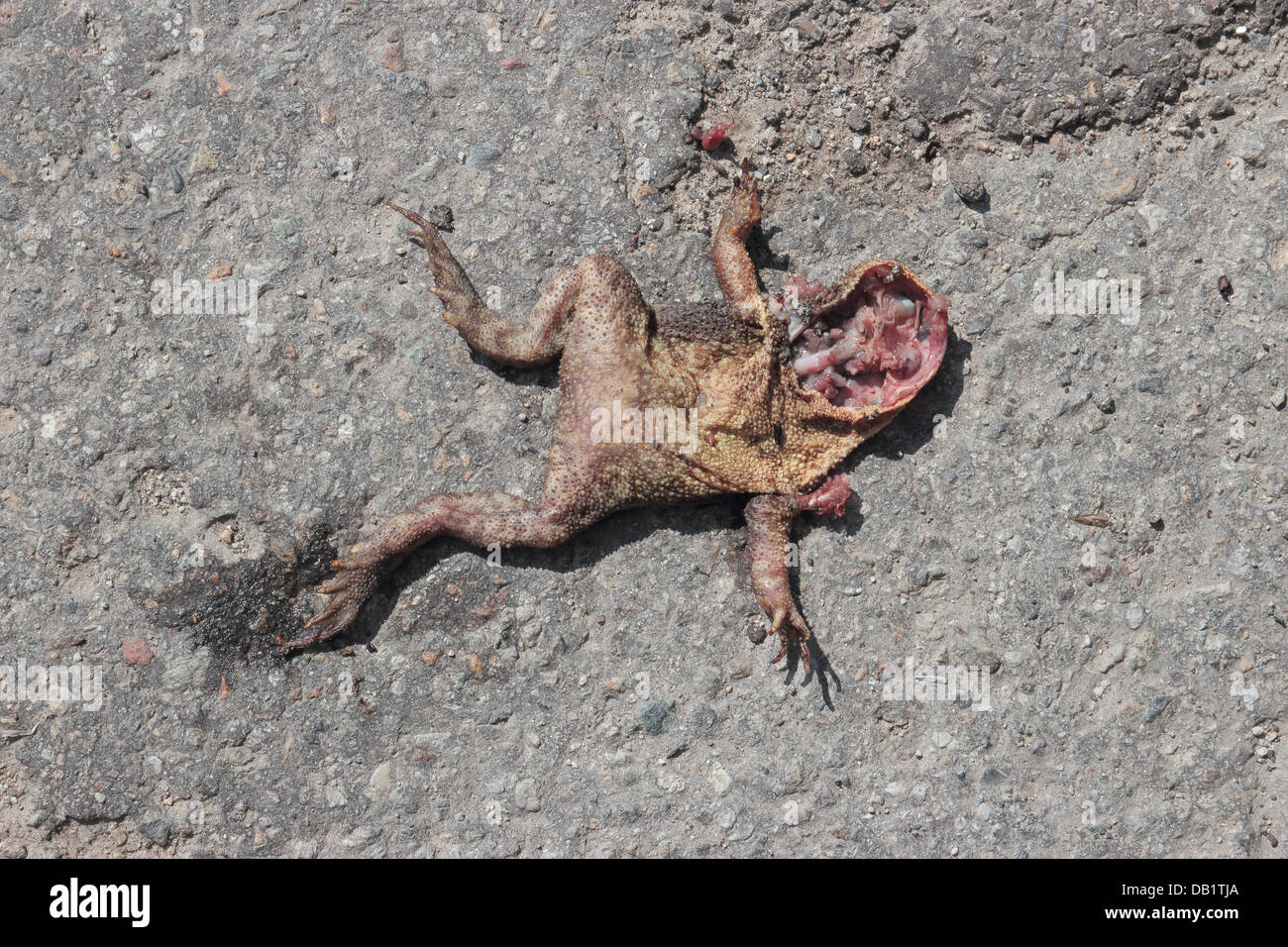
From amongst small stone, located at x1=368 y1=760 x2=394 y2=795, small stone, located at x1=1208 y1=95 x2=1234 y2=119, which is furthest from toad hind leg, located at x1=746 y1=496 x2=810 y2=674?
small stone, located at x1=1208 y1=95 x2=1234 y2=119

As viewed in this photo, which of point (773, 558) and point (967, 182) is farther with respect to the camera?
point (967, 182)

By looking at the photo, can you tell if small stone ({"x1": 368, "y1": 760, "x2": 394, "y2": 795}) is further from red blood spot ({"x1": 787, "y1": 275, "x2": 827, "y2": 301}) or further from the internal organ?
red blood spot ({"x1": 787, "y1": 275, "x2": 827, "y2": 301})

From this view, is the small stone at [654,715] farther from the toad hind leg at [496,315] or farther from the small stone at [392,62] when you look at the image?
the small stone at [392,62]

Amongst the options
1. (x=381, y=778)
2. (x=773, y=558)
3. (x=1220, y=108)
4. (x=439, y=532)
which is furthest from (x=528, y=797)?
(x=1220, y=108)

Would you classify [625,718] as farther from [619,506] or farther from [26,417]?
[26,417]

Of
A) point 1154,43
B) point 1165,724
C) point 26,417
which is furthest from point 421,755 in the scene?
point 1154,43

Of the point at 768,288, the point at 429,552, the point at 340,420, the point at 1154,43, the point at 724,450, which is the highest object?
the point at 1154,43

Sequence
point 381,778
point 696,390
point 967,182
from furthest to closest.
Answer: point 967,182 → point 381,778 → point 696,390

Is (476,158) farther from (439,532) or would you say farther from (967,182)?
(967,182)
